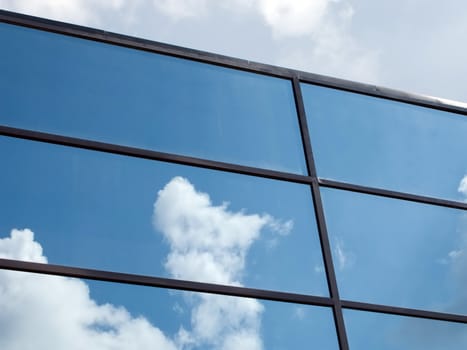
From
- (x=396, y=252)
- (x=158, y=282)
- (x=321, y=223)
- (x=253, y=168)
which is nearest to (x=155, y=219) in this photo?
(x=158, y=282)

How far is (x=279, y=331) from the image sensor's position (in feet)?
25.1

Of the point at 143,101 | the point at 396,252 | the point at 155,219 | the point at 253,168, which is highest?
the point at 143,101

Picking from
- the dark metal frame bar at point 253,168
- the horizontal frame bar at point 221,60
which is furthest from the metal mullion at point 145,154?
the horizontal frame bar at point 221,60

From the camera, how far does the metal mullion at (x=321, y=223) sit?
789cm

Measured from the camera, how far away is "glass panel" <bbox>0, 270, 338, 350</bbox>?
693 cm

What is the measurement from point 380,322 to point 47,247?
3.16 meters

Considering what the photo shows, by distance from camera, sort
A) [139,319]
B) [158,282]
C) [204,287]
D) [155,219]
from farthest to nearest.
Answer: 1. [155,219]
2. [204,287]
3. [158,282]
4. [139,319]

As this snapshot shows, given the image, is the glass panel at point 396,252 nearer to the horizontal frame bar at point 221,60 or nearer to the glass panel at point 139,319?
the glass panel at point 139,319

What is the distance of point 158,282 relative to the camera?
7.58 m

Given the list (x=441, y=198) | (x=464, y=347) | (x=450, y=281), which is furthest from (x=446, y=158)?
(x=464, y=347)

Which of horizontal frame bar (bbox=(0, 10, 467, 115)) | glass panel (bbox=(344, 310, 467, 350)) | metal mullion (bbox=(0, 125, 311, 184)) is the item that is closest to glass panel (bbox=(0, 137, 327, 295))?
metal mullion (bbox=(0, 125, 311, 184))

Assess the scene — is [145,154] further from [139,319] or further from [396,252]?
[396,252]

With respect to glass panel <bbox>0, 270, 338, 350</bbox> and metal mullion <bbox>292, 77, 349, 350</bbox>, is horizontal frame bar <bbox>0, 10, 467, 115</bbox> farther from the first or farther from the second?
glass panel <bbox>0, 270, 338, 350</bbox>

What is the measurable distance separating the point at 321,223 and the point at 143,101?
225 centimetres
